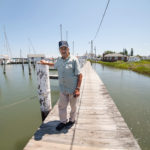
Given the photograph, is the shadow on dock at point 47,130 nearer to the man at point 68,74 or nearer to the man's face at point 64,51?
the man at point 68,74

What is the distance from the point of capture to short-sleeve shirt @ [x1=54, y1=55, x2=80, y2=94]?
185 cm

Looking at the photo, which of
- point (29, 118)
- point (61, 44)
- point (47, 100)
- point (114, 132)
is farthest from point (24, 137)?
point (61, 44)

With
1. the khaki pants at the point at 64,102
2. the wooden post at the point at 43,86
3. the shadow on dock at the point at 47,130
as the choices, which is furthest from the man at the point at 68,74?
the wooden post at the point at 43,86

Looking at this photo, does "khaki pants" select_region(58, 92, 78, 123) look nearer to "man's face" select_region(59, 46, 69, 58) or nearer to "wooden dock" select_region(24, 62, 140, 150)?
"wooden dock" select_region(24, 62, 140, 150)

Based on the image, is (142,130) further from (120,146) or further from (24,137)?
(24,137)

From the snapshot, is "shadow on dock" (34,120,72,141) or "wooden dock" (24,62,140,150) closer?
"wooden dock" (24,62,140,150)

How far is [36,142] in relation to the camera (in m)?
1.86

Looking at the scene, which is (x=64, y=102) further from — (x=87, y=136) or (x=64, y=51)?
(x=64, y=51)

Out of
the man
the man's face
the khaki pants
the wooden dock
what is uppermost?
the man's face

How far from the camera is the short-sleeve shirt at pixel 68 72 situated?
1.85m

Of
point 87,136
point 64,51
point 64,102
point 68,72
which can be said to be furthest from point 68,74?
point 87,136

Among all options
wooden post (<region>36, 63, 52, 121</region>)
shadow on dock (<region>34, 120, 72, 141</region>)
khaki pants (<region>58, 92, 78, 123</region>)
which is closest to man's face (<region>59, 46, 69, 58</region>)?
khaki pants (<region>58, 92, 78, 123</region>)

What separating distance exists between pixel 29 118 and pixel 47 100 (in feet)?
7.00

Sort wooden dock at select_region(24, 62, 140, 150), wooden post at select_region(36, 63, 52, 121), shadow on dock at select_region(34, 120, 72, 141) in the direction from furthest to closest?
wooden post at select_region(36, 63, 52, 121) < shadow on dock at select_region(34, 120, 72, 141) < wooden dock at select_region(24, 62, 140, 150)
